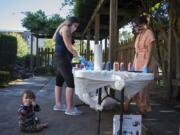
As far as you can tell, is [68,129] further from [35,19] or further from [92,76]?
[35,19]

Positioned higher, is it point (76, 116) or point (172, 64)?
point (172, 64)

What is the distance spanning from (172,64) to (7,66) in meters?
10.9

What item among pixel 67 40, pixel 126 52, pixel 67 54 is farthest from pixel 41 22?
pixel 67 40

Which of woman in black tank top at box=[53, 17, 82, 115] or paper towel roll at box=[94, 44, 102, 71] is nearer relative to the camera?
paper towel roll at box=[94, 44, 102, 71]

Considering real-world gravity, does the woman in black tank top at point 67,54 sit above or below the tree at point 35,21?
below

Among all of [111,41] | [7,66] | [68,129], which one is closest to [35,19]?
[7,66]

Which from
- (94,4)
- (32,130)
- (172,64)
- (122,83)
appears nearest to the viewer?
(122,83)

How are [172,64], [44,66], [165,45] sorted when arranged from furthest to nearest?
[44,66]
[165,45]
[172,64]

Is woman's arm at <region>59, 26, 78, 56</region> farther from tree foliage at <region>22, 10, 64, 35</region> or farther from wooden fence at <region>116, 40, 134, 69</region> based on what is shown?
tree foliage at <region>22, 10, 64, 35</region>

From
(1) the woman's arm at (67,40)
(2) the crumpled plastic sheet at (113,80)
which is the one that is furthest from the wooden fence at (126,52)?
(2) the crumpled plastic sheet at (113,80)

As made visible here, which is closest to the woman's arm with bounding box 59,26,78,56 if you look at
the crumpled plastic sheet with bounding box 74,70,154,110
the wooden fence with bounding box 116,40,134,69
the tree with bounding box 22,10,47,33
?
the crumpled plastic sheet with bounding box 74,70,154,110

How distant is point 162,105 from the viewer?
385 inches

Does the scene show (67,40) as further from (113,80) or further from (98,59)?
(113,80)

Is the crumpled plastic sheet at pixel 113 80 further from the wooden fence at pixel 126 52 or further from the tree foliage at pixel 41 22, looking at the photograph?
the tree foliage at pixel 41 22
